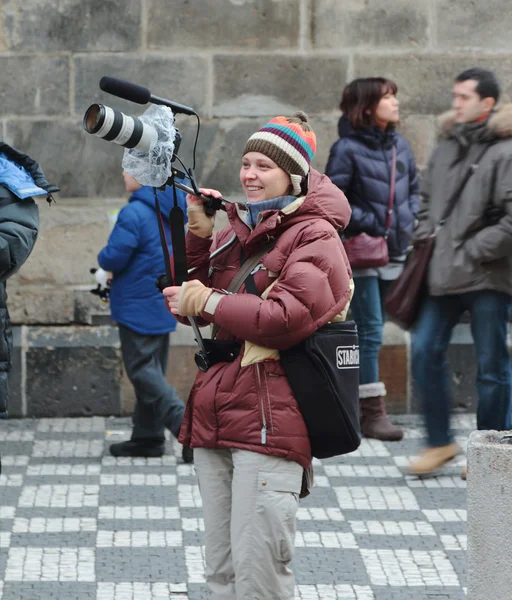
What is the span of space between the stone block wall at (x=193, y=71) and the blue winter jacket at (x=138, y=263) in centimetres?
123

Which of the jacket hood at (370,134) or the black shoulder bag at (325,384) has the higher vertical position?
the jacket hood at (370,134)

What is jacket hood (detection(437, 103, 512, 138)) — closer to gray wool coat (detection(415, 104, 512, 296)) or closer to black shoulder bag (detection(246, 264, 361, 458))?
gray wool coat (detection(415, 104, 512, 296))

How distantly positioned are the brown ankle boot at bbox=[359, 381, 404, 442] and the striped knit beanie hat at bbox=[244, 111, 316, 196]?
11.0ft

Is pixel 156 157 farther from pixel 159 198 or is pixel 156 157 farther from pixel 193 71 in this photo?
pixel 193 71

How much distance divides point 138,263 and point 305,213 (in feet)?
A: 9.18

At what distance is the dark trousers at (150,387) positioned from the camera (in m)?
6.38

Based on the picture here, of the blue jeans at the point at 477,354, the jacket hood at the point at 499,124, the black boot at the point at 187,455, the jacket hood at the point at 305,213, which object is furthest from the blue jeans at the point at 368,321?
the jacket hood at the point at 305,213

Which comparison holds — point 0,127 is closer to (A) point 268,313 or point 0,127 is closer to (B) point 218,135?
(B) point 218,135

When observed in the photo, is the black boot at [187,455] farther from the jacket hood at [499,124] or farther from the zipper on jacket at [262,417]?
the zipper on jacket at [262,417]

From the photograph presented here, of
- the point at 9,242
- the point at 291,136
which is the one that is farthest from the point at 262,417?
the point at 9,242

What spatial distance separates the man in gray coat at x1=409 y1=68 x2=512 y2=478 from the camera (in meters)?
5.79

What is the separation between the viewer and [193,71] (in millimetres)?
7605

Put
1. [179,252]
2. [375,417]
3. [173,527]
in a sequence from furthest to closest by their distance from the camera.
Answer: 1. [375,417]
2. [173,527]
3. [179,252]

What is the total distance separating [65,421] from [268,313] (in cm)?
417
